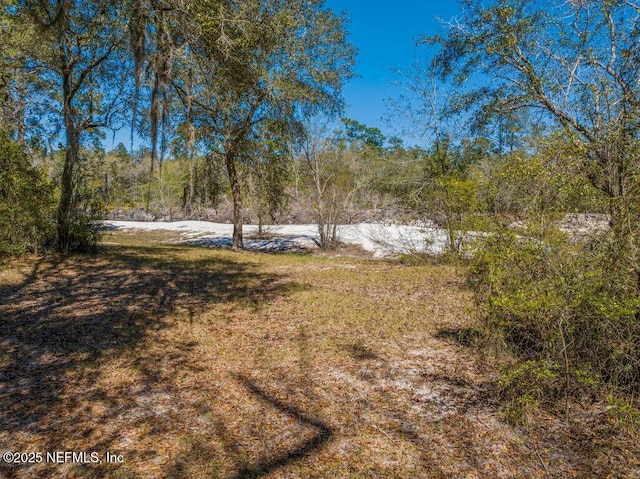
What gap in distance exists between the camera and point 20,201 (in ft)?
27.3

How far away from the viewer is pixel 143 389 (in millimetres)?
3602

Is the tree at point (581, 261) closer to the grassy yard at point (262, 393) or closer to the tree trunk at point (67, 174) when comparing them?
the grassy yard at point (262, 393)

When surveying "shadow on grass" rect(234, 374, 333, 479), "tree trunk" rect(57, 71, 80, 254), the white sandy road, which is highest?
"tree trunk" rect(57, 71, 80, 254)

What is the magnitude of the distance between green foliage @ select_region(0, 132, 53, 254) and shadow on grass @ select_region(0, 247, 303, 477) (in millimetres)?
742

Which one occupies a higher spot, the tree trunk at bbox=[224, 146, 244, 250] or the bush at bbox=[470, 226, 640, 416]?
the tree trunk at bbox=[224, 146, 244, 250]

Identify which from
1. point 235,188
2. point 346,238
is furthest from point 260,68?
point 346,238

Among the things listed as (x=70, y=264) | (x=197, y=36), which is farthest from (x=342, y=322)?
(x=70, y=264)

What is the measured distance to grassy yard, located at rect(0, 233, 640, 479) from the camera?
2.61 metres

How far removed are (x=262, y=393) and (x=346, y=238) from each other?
46.3 ft

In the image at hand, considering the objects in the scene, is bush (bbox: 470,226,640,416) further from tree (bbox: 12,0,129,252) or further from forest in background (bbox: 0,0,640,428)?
tree (bbox: 12,0,129,252)

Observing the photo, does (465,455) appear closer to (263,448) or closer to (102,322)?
(263,448)

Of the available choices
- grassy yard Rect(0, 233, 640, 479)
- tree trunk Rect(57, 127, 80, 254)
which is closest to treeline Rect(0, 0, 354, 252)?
tree trunk Rect(57, 127, 80, 254)

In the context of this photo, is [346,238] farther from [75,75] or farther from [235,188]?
[75,75]

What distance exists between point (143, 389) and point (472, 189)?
6280 millimetres
